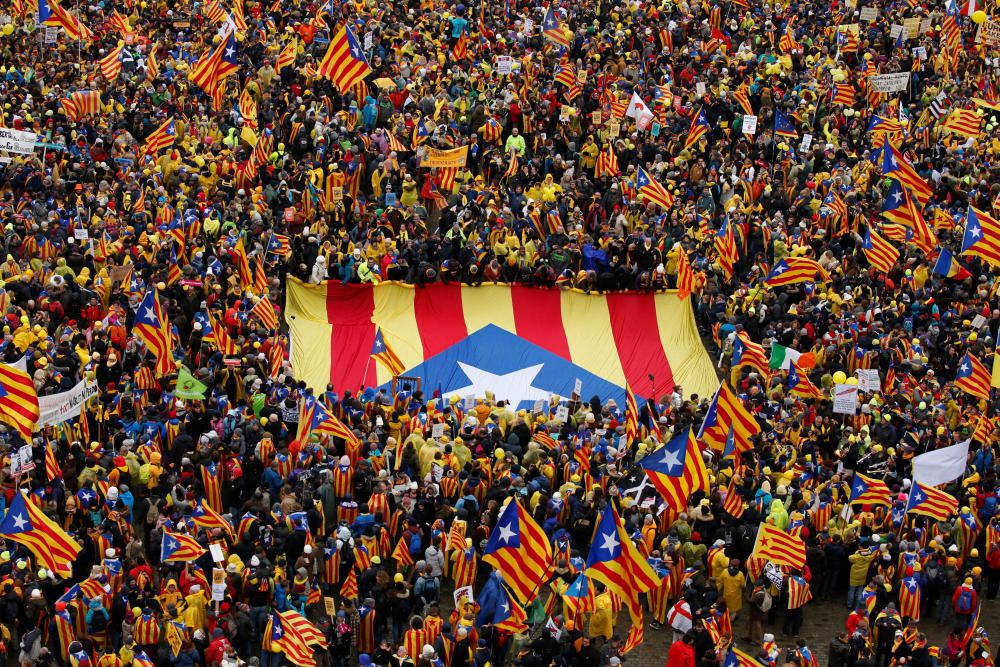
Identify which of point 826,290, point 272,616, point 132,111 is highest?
point 132,111

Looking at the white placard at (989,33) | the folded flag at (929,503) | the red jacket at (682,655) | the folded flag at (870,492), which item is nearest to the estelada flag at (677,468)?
the folded flag at (870,492)

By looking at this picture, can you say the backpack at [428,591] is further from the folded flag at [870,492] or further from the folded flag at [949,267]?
the folded flag at [949,267]

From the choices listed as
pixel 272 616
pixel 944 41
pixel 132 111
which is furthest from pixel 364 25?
pixel 272 616

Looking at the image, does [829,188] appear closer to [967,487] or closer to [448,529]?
[967,487]

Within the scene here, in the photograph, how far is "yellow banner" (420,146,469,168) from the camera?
1533 inches

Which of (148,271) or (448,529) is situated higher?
(148,271)

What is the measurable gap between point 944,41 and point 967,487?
18.6 meters

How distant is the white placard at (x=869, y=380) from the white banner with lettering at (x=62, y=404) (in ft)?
41.0

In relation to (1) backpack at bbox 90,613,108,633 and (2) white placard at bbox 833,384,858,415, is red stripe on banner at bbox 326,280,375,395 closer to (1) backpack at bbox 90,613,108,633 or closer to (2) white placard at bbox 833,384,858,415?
(2) white placard at bbox 833,384,858,415

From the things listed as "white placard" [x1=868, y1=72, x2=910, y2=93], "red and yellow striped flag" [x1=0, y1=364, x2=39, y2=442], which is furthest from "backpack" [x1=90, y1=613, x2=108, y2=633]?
"white placard" [x1=868, y1=72, x2=910, y2=93]

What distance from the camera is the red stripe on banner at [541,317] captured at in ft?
117

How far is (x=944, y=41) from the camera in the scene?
45.8 meters

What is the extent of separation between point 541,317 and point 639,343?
189cm

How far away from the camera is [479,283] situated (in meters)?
36.6
